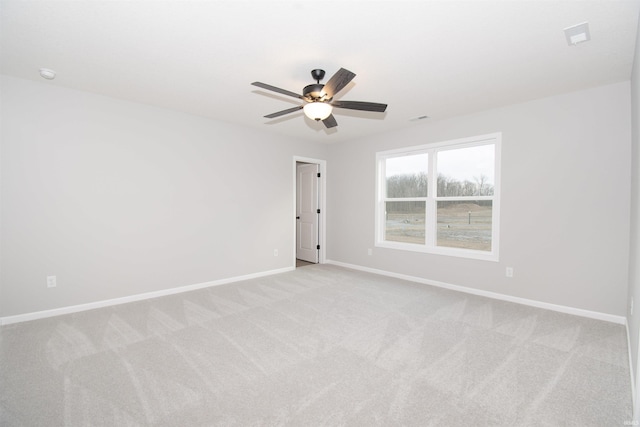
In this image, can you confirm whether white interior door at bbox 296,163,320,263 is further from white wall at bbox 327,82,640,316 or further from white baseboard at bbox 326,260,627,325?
white wall at bbox 327,82,640,316

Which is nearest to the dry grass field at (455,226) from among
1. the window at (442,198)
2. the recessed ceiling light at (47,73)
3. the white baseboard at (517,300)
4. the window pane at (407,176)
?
the window at (442,198)

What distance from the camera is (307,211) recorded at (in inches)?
254

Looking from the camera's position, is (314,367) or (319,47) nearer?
(314,367)

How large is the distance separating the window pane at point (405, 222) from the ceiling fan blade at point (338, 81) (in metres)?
2.95

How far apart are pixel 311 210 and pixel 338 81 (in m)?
4.15

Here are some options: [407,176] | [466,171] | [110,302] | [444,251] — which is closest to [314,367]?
[110,302]

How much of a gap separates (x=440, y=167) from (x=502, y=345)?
274cm

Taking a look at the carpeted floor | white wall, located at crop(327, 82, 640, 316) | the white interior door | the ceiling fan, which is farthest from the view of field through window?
the ceiling fan

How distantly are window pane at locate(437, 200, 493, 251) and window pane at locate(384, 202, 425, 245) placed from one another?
1.07 feet

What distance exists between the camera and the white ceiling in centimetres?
197

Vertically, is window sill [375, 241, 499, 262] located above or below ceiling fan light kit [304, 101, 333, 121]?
below

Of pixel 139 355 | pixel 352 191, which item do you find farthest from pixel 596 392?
pixel 352 191

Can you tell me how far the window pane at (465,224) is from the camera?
4090 millimetres

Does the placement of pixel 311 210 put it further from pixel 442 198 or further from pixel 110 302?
pixel 110 302
